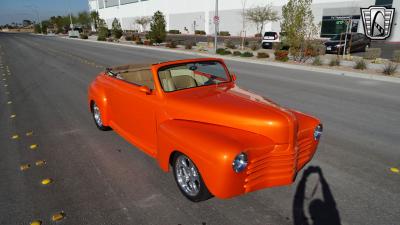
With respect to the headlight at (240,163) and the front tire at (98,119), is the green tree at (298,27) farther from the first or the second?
the headlight at (240,163)

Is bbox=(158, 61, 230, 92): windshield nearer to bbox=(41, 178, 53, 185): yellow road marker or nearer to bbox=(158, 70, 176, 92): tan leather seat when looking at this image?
bbox=(158, 70, 176, 92): tan leather seat

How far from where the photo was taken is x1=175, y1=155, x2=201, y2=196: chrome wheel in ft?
12.0

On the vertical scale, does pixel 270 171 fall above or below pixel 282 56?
below

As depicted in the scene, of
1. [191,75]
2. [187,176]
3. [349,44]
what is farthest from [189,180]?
[349,44]

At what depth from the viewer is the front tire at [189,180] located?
3559mm

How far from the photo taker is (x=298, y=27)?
1878 centimetres

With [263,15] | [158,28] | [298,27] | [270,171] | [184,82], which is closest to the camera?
[270,171]

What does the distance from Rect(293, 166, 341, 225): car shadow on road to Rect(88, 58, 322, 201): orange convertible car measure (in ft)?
1.29

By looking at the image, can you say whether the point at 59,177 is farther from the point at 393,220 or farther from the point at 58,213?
the point at 393,220

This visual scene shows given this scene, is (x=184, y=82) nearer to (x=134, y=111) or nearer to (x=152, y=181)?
(x=134, y=111)

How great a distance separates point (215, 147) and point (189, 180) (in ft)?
2.80

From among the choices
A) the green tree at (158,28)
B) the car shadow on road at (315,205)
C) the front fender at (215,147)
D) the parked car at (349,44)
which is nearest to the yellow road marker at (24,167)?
the front fender at (215,147)

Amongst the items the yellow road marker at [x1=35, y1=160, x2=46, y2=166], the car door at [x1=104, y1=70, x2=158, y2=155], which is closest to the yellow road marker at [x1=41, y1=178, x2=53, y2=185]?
the yellow road marker at [x1=35, y1=160, x2=46, y2=166]

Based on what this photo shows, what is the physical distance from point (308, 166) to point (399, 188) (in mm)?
1225
